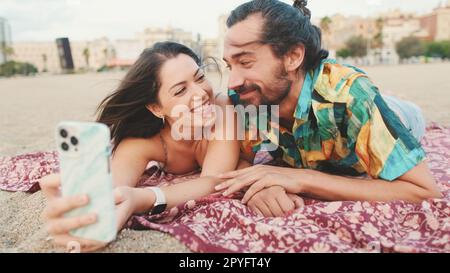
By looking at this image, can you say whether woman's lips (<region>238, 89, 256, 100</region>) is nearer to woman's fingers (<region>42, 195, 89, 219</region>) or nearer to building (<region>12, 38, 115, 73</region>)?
woman's fingers (<region>42, 195, 89, 219</region>)

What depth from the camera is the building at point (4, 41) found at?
7700 centimetres

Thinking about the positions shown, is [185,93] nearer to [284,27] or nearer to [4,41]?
[284,27]

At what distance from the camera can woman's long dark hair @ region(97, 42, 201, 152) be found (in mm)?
3197

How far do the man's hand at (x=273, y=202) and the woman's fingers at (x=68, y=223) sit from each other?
110 cm

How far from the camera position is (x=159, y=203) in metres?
2.68

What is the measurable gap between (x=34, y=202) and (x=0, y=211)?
24 cm

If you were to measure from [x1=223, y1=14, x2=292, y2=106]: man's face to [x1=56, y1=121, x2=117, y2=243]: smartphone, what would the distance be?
1329 millimetres

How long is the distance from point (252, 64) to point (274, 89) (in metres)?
0.23

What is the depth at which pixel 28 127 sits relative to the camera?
8.35 metres

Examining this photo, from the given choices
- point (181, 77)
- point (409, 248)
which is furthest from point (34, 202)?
point (409, 248)

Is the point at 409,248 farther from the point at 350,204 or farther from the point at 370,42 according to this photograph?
the point at 370,42

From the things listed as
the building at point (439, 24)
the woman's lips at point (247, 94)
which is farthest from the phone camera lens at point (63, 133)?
the building at point (439, 24)

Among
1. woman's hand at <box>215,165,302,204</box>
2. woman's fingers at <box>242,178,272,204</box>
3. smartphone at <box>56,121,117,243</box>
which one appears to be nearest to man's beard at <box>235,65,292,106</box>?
woman's hand at <box>215,165,302,204</box>

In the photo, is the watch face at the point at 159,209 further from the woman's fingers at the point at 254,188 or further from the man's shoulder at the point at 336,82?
the man's shoulder at the point at 336,82
